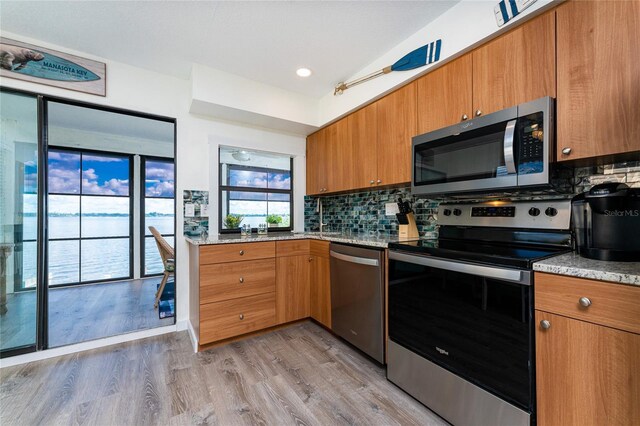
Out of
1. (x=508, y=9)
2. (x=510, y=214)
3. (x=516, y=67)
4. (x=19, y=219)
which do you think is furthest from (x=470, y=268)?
(x=19, y=219)

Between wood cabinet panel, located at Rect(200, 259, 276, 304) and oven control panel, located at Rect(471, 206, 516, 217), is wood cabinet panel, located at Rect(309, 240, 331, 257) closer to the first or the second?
wood cabinet panel, located at Rect(200, 259, 276, 304)

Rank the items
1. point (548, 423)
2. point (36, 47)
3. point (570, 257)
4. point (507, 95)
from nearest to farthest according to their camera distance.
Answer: point (548, 423)
point (570, 257)
point (507, 95)
point (36, 47)

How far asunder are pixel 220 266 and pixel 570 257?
2212 millimetres

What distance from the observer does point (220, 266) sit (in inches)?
85.5

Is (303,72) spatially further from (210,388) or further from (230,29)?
(210,388)

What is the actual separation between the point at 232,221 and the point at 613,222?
2.87 metres

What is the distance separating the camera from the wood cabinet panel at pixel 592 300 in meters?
0.84

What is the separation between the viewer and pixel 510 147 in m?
1.36

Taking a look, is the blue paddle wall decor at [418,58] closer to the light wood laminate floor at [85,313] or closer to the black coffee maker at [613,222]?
the black coffee maker at [613,222]

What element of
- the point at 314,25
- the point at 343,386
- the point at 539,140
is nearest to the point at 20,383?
the point at 343,386

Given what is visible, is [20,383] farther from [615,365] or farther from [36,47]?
[615,365]

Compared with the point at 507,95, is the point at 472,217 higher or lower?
lower

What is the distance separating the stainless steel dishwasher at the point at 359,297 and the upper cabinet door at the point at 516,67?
116cm

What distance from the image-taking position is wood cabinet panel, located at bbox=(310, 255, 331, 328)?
2.39 metres
